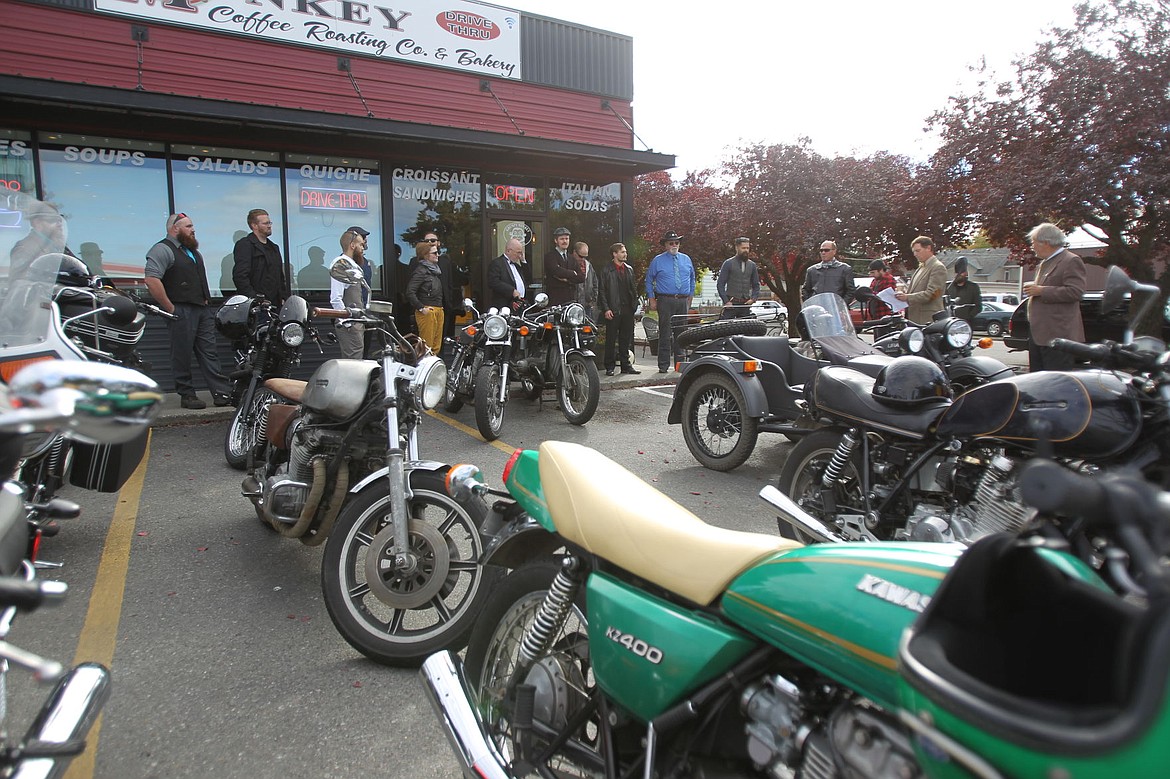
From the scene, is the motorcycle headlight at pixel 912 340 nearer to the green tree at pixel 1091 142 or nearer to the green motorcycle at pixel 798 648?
the green motorcycle at pixel 798 648

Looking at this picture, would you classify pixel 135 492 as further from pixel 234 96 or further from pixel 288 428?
pixel 234 96

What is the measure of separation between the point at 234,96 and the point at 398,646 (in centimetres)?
967

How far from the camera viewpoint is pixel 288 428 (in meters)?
3.87

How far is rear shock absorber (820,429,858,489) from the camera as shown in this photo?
3.67 m

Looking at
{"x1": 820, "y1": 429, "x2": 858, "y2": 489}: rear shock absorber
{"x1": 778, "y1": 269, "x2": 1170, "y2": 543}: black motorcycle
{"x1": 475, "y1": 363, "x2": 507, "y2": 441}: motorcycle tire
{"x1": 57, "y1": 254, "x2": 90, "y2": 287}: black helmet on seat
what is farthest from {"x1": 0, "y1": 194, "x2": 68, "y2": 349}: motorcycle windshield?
{"x1": 475, "y1": 363, "x2": 507, "y2": 441}: motorcycle tire

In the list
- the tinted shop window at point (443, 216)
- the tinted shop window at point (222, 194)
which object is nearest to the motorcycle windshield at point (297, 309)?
the tinted shop window at point (222, 194)

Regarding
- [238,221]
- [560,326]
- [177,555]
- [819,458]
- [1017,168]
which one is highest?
[1017,168]

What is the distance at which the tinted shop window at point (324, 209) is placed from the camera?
1037 centimetres

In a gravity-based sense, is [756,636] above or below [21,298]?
below

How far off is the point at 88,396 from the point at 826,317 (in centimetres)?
530

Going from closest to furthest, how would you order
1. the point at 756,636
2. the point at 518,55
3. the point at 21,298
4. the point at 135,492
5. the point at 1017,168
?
1. the point at 756,636
2. the point at 21,298
3. the point at 135,492
4. the point at 518,55
5. the point at 1017,168

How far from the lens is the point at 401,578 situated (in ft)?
9.64

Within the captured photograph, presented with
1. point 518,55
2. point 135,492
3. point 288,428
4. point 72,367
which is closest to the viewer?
point 72,367

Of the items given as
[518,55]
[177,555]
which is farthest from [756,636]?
[518,55]
